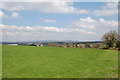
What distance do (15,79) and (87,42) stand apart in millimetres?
33337

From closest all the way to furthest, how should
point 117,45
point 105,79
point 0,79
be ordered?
point 0,79, point 105,79, point 117,45

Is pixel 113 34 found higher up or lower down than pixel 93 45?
higher up

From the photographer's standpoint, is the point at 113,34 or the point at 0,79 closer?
the point at 0,79

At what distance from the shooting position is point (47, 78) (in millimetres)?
6422

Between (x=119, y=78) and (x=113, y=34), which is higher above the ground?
(x=113, y=34)

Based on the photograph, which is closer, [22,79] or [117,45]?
[22,79]

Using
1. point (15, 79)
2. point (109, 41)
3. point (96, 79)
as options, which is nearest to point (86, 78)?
point (96, 79)

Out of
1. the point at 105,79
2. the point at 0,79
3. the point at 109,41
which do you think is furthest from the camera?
the point at 109,41

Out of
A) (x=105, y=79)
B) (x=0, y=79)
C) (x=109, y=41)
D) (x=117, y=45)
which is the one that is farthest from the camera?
(x=109, y=41)

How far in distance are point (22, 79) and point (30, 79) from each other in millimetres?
296

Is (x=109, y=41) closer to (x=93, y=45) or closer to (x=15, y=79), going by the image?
(x=93, y=45)

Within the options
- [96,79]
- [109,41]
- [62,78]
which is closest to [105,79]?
[96,79]

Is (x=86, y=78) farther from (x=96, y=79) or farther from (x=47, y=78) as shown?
(x=47, y=78)

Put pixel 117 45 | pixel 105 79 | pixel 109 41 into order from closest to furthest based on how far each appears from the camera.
Answer: pixel 105 79, pixel 117 45, pixel 109 41
